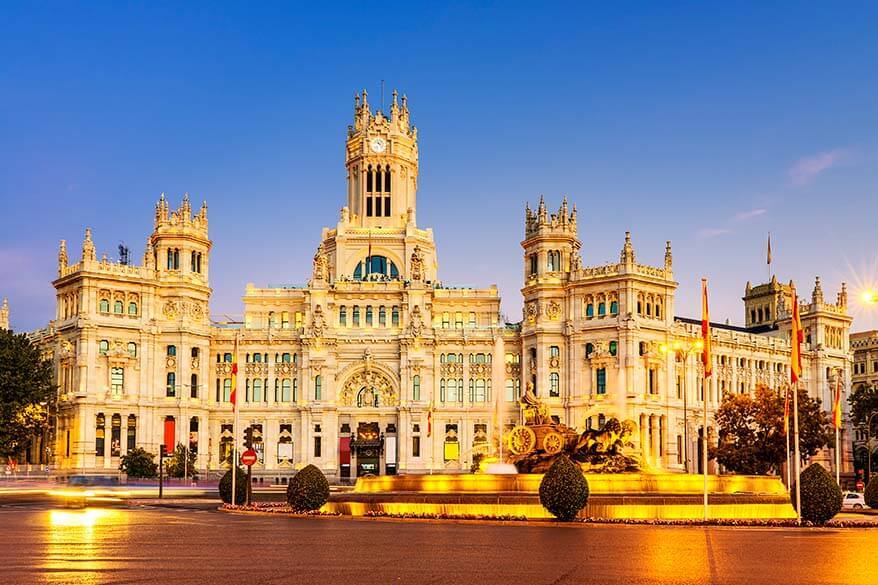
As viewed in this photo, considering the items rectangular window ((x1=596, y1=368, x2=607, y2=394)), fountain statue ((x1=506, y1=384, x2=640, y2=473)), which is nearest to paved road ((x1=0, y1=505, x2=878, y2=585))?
fountain statue ((x1=506, y1=384, x2=640, y2=473))

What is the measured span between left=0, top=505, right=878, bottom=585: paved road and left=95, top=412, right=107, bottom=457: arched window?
80.3m

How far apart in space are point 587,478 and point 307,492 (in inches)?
485

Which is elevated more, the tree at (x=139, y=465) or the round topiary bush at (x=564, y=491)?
the round topiary bush at (x=564, y=491)

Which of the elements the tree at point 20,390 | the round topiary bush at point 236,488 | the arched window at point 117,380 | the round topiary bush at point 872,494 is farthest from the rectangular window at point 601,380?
the round topiary bush at point 236,488

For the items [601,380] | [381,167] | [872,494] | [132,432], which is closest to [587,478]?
[872,494]

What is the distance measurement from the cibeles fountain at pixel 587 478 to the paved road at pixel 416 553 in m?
4.14

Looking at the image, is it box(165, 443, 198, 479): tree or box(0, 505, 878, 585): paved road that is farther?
box(165, 443, 198, 479): tree

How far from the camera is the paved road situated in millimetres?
27172

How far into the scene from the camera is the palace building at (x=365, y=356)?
12769 cm

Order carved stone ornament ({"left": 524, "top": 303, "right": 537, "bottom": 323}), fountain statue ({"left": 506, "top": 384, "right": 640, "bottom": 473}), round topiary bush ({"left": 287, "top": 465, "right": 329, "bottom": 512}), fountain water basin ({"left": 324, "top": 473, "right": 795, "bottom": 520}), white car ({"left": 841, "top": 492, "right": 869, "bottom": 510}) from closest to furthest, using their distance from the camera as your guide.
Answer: fountain water basin ({"left": 324, "top": 473, "right": 795, "bottom": 520}), round topiary bush ({"left": 287, "top": 465, "right": 329, "bottom": 512}), fountain statue ({"left": 506, "top": 384, "right": 640, "bottom": 473}), white car ({"left": 841, "top": 492, "right": 869, "bottom": 510}), carved stone ornament ({"left": 524, "top": 303, "right": 537, "bottom": 323})

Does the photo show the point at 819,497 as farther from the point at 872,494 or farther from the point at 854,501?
the point at 854,501

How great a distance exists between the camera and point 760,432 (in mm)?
112000

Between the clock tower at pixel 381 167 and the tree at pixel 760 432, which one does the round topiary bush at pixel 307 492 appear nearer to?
the tree at pixel 760 432

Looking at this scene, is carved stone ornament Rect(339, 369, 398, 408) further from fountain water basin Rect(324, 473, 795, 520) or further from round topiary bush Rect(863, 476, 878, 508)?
fountain water basin Rect(324, 473, 795, 520)
